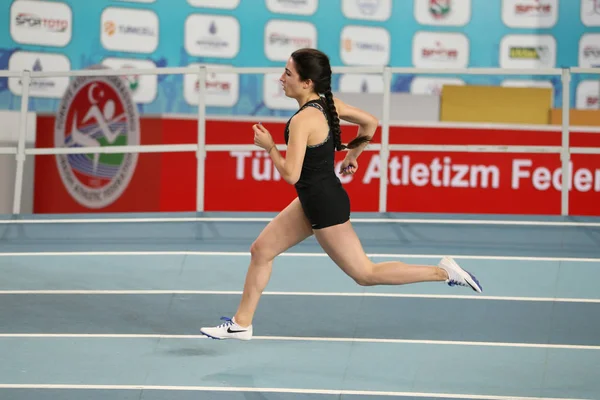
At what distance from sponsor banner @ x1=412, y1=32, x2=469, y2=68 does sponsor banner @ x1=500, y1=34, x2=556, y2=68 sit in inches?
25.9

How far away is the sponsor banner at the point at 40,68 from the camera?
17.0 m

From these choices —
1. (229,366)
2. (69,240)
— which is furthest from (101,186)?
(229,366)

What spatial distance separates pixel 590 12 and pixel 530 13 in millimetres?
1083

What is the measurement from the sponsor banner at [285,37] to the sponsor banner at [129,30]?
190cm

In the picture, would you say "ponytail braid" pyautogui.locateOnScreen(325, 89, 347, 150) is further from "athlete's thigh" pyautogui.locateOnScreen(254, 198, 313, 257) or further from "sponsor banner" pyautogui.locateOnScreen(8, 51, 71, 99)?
"sponsor banner" pyautogui.locateOnScreen(8, 51, 71, 99)

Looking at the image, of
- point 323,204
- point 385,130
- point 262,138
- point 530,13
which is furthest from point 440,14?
point 262,138

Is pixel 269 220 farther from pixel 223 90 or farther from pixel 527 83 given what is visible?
pixel 527 83

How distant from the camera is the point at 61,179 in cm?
1305

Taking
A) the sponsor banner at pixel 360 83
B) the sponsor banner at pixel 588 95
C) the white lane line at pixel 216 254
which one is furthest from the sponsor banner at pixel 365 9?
the white lane line at pixel 216 254

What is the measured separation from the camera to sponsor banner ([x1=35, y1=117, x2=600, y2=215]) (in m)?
13.1

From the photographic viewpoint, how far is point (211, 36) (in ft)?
59.2

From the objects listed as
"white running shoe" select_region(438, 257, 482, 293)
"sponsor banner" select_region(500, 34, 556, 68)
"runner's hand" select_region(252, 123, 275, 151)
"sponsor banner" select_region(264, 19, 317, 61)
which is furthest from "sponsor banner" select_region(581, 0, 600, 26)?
"runner's hand" select_region(252, 123, 275, 151)

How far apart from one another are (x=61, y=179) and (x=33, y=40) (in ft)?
16.2

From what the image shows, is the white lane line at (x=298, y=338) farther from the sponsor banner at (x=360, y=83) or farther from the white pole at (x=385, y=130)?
the sponsor banner at (x=360, y=83)
